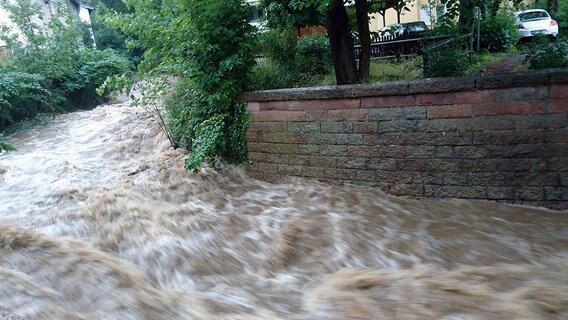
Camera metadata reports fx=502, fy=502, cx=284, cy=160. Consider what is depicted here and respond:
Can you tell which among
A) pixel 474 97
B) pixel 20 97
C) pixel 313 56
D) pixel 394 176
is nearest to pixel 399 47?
pixel 313 56

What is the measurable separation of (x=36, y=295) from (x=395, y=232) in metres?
3.20

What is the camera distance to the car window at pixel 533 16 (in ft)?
60.2

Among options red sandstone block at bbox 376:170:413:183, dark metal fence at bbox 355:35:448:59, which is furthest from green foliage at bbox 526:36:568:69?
dark metal fence at bbox 355:35:448:59

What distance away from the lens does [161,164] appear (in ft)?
27.3

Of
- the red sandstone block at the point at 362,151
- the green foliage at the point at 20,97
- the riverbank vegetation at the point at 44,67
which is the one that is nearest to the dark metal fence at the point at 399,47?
the red sandstone block at the point at 362,151

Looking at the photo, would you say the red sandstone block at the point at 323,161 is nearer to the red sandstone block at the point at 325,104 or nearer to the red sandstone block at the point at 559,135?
the red sandstone block at the point at 325,104

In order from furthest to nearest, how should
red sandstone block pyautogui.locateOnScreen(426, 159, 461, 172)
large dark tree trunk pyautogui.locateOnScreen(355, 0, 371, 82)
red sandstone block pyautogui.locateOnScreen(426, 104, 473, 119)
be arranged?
large dark tree trunk pyautogui.locateOnScreen(355, 0, 371, 82) → red sandstone block pyautogui.locateOnScreen(426, 159, 461, 172) → red sandstone block pyautogui.locateOnScreen(426, 104, 473, 119)

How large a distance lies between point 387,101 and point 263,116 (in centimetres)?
192

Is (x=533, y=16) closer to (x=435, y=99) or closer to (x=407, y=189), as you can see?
(x=435, y=99)

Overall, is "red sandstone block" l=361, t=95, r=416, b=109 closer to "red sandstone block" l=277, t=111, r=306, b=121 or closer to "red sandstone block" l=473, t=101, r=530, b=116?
"red sandstone block" l=473, t=101, r=530, b=116

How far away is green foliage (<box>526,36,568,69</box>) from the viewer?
615 cm

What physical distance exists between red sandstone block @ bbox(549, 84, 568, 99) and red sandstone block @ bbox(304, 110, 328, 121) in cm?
254

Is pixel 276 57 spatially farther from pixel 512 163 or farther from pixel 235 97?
pixel 512 163

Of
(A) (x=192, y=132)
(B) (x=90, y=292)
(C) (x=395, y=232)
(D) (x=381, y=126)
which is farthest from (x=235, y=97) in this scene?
(B) (x=90, y=292)
